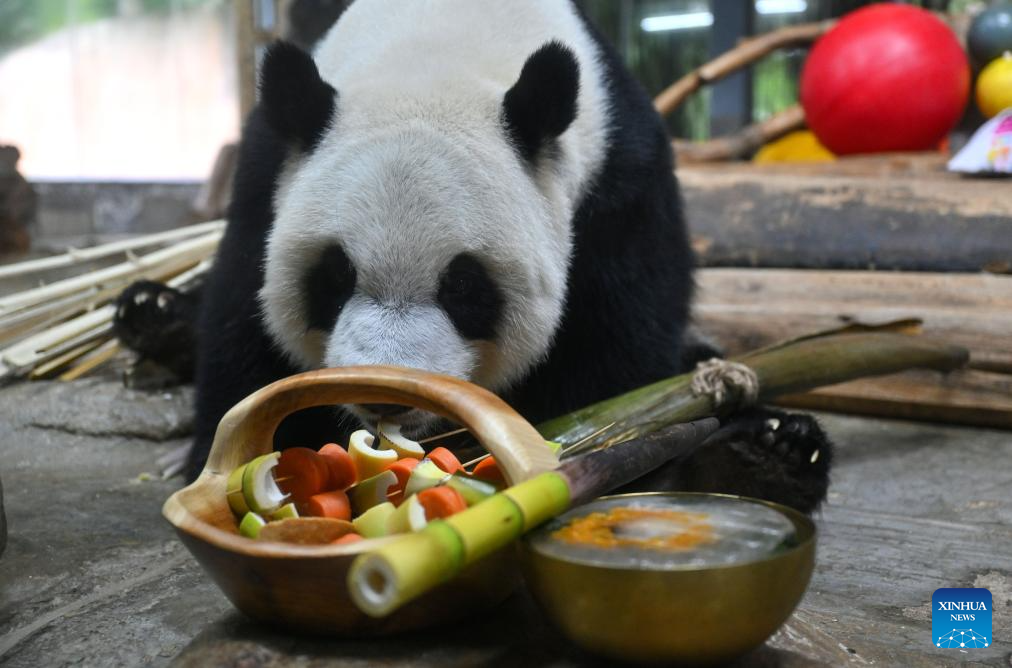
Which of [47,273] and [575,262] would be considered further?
[47,273]

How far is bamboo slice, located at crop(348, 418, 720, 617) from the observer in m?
1.05

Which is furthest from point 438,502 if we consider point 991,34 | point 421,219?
point 991,34

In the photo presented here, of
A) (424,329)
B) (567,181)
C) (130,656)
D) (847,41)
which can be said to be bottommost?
(130,656)

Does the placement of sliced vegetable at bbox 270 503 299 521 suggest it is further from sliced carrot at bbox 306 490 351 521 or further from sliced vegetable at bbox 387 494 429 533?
sliced vegetable at bbox 387 494 429 533

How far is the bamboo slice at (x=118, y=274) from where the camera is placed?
3693 millimetres

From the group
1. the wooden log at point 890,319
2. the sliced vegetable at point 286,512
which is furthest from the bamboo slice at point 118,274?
the sliced vegetable at point 286,512

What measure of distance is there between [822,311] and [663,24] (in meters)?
4.71

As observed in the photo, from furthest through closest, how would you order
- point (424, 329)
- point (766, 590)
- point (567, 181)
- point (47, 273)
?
point (47, 273)
point (567, 181)
point (424, 329)
point (766, 590)

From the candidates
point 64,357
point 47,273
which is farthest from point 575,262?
point 47,273

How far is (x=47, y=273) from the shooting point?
407cm

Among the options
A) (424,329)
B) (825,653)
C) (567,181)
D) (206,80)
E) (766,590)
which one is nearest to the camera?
(766,590)

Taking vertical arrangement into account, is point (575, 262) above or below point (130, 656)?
above

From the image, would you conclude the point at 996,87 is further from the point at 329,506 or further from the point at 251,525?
the point at 251,525

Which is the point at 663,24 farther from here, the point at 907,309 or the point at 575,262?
the point at 575,262
